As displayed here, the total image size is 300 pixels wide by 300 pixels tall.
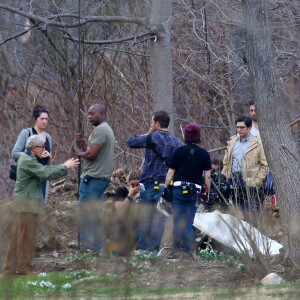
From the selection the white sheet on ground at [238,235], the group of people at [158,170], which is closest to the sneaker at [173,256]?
the group of people at [158,170]

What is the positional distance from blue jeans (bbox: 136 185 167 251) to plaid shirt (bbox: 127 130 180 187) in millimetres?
134

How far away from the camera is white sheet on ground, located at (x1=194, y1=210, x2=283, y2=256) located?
375 inches

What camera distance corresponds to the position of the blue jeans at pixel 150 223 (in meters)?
7.80

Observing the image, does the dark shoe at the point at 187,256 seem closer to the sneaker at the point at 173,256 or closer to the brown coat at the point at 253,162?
the sneaker at the point at 173,256

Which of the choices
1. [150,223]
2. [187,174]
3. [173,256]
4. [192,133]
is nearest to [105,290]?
[150,223]

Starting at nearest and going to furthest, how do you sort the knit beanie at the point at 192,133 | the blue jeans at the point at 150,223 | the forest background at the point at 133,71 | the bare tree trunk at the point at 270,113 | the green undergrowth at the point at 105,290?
the green undergrowth at the point at 105,290, the blue jeans at the point at 150,223, the bare tree trunk at the point at 270,113, the knit beanie at the point at 192,133, the forest background at the point at 133,71

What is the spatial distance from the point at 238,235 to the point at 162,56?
18.9ft

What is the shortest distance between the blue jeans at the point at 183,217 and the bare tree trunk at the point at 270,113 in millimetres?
1003

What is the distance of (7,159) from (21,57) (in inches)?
120

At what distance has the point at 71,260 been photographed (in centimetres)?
1055

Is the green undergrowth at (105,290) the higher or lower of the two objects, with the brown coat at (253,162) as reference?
lower

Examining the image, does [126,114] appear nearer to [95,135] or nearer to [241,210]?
[95,135]

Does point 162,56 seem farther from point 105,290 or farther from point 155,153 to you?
point 105,290

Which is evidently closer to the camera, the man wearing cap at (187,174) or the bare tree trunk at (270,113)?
the bare tree trunk at (270,113)
